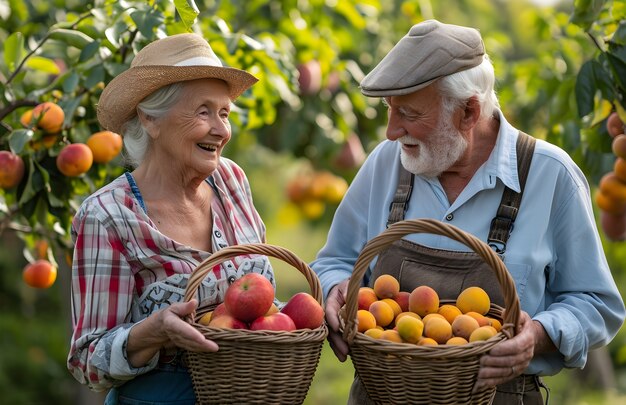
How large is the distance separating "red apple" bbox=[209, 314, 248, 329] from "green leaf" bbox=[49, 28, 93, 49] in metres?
1.34

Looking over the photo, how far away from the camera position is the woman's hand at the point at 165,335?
2.31 metres

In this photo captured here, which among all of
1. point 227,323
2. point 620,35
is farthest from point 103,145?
point 620,35

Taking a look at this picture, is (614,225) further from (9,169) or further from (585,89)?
(9,169)

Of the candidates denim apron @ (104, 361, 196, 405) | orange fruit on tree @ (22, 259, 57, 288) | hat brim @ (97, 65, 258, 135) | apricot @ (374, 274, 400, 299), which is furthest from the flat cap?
orange fruit on tree @ (22, 259, 57, 288)

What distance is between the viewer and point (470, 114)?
9.15 ft

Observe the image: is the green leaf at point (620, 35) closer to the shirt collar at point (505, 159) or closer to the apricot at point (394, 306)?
the shirt collar at point (505, 159)

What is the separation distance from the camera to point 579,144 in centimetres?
390

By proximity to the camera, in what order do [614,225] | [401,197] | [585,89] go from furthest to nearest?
[614,225] → [585,89] → [401,197]

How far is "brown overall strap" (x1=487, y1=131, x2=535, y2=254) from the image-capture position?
8.68 ft

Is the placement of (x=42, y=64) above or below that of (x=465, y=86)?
below

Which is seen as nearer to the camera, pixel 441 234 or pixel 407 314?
pixel 441 234

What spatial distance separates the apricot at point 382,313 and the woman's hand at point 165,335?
0.44 meters

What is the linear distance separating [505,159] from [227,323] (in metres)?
0.91

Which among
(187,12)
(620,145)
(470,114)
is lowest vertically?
(620,145)
